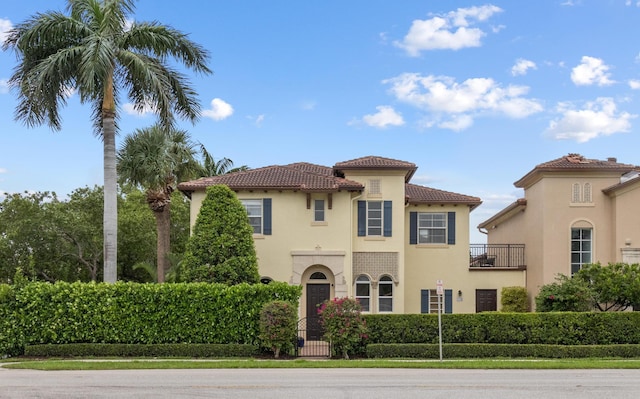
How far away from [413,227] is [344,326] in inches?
393

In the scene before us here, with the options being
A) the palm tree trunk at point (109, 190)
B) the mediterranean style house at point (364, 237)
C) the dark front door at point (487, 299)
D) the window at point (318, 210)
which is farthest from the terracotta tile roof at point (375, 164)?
the palm tree trunk at point (109, 190)

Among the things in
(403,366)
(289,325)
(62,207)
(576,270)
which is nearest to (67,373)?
(289,325)

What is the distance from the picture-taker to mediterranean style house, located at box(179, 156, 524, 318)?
2880cm

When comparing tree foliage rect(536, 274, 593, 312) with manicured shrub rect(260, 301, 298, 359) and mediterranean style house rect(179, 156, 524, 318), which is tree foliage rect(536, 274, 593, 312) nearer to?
mediterranean style house rect(179, 156, 524, 318)

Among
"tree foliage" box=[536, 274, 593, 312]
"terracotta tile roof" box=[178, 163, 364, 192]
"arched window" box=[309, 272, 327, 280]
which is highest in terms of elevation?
"terracotta tile roof" box=[178, 163, 364, 192]

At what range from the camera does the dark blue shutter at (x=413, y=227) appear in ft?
103

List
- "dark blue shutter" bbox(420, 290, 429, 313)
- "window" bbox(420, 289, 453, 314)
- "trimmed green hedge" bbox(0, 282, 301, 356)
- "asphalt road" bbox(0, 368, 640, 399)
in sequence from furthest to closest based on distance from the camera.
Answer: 1. "dark blue shutter" bbox(420, 290, 429, 313)
2. "window" bbox(420, 289, 453, 314)
3. "trimmed green hedge" bbox(0, 282, 301, 356)
4. "asphalt road" bbox(0, 368, 640, 399)

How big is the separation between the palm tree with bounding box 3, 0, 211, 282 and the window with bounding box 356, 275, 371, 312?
10484 millimetres

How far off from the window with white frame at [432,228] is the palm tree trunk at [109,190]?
45.7ft

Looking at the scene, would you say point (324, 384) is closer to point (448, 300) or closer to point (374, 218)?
point (374, 218)

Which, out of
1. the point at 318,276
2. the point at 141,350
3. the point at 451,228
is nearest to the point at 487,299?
the point at 451,228

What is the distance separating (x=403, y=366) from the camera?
20.4 meters

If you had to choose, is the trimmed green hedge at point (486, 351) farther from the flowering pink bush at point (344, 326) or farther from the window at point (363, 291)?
the window at point (363, 291)

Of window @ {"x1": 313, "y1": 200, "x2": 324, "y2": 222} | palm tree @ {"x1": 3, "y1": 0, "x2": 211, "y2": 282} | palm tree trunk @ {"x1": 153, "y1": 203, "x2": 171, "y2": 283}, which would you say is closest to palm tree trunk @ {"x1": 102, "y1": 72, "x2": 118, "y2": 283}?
palm tree @ {"x1": 3, "y1": 0, "x2": 211, "y2": 282}
